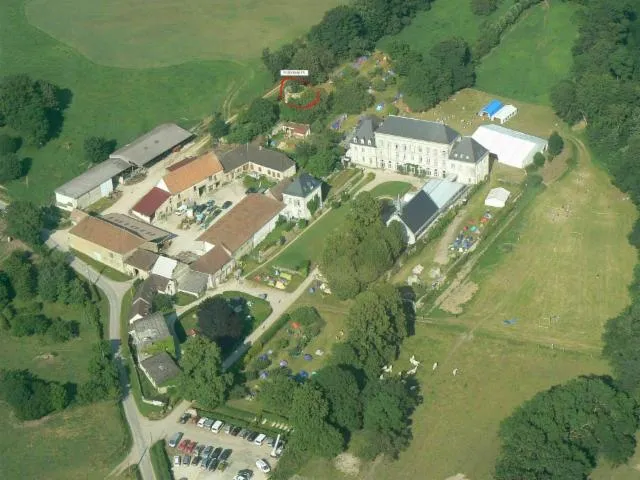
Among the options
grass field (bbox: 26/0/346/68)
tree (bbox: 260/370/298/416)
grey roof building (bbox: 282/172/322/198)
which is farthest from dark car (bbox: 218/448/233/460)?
grass field (bbox: 26/0/346/68)

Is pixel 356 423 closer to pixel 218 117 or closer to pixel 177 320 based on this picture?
pixel 177 320

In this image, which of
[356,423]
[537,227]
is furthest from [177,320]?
[537,227]

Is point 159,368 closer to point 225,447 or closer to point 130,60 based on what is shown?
point 225,447

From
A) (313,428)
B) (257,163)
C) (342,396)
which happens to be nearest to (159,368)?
(313,428)

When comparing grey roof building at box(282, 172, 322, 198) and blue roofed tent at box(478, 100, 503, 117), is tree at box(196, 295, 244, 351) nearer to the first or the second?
grey roof building at box(282, 172, 322, 198)

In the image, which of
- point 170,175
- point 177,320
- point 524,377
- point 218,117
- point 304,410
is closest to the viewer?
point 304,410
